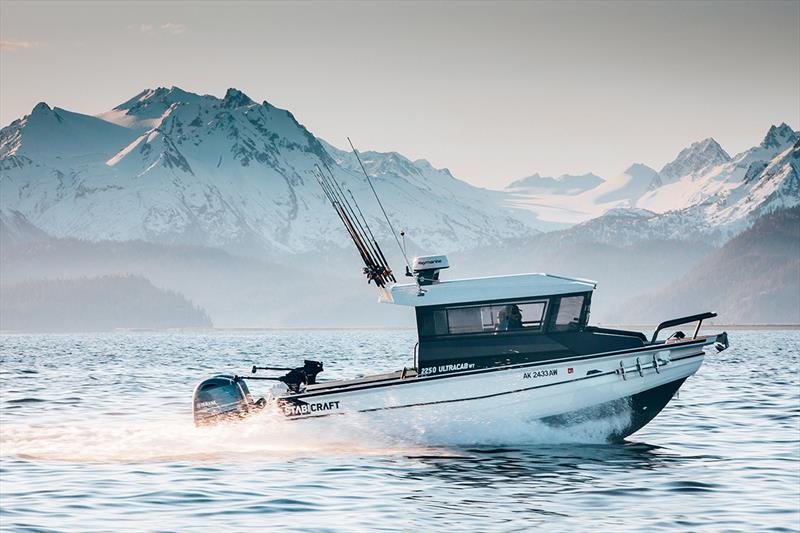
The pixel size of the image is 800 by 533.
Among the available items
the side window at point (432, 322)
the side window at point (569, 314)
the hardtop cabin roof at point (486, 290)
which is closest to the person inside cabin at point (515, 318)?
the hardtop cabin roof at point (486, 290)

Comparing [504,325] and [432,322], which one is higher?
[432,322]

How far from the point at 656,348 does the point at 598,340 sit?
1.42m

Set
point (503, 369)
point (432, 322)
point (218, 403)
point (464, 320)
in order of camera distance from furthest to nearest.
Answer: point (218, 403), point (432, 322), point (464, 320), point (503, 369)

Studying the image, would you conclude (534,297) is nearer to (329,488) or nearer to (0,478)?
(329,488)

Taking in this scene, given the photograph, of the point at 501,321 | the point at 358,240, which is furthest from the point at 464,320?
the point at 358,240

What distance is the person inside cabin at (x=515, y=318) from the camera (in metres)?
29.1

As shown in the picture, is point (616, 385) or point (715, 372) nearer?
point (616, 385)

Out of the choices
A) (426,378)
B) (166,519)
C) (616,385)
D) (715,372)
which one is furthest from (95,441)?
(715,372)

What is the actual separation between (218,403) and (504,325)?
7343 millimetres

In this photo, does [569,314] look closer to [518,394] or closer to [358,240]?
[518,394]

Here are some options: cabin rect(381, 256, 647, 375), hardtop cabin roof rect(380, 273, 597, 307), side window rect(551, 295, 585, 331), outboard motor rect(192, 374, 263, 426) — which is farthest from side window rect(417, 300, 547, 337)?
outboard motor rect(192, 374, 263, 426)

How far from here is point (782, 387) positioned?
2032 inches

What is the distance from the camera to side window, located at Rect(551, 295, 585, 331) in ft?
95.9

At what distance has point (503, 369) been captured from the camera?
93.1ft
